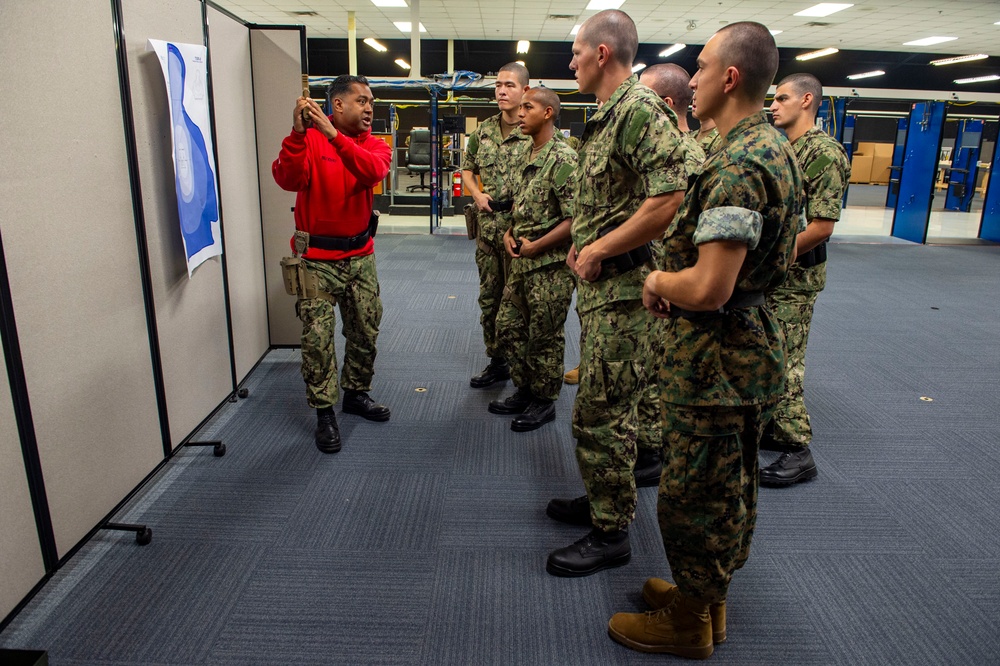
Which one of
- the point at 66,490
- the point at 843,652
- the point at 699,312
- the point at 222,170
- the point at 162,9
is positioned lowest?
the point at 843,652

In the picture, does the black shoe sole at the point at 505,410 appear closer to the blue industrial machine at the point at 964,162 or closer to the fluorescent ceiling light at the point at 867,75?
the blue industrial machine at the point at 964,162

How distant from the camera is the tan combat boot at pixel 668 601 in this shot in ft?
5.16

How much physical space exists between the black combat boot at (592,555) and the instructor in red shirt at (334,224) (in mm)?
1122

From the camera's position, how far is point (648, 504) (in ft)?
7.31

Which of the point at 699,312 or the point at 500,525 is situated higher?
the point at 699,312

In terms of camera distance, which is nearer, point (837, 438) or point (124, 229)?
point (124, 229)

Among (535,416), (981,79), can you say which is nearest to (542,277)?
(535,416)

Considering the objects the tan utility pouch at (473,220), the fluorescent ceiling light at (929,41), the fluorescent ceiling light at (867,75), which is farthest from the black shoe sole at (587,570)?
the fluorescent ceiling light at (867,75)

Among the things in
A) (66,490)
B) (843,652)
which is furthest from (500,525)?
(66,490)

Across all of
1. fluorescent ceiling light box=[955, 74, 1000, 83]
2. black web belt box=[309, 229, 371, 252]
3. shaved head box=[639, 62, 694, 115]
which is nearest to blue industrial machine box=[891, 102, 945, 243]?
shaved head box=[639, 62, 694, 115]

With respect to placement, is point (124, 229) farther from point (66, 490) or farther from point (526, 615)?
point (526, 615)

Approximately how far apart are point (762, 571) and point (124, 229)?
2.24 metres

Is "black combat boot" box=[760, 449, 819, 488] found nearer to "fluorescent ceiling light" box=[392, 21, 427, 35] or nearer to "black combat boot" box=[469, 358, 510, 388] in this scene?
"black combat boot" box=[469, 358, 510, 388]

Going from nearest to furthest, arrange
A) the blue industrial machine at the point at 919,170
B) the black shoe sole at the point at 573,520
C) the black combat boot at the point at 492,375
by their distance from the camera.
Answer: the black shoe sole at the point at 573,520, the black combat boot at the point at 492,375, the blue industrial machine at the point at 919,170
